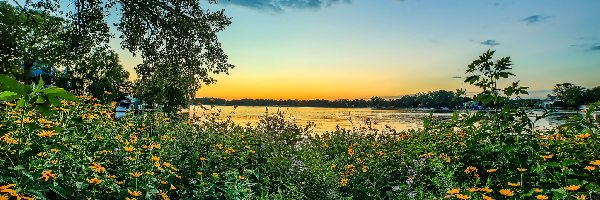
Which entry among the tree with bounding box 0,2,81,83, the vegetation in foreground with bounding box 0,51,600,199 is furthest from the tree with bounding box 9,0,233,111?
the tree with bounding box 0,2,81,83

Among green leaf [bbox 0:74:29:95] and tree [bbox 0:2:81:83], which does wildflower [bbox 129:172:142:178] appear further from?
tree [bbox 0:2:81:83]

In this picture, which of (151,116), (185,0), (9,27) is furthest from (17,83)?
(9,27)

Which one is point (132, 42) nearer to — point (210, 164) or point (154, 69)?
point (154, 69)

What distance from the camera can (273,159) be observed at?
6.27m

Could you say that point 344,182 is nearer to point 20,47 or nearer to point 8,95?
point 8,95

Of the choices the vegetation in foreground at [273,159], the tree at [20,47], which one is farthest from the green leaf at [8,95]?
the tree at [20,47]

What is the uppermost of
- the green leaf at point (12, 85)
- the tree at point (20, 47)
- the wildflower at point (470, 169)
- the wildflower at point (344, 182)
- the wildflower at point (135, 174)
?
the tree at point (20, 47)

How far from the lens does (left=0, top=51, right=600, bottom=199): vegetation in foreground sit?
360cm

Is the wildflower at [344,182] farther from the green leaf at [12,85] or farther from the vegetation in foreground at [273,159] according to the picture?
the green leaf at [12,85]

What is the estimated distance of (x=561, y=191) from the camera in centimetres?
329

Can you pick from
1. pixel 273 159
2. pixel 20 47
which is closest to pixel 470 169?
pixel 273 159

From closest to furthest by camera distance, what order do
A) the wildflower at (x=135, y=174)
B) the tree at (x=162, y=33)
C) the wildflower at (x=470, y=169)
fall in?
the wildflower at (x=135, y=174), the wildflower at (x=470, y=169), the tree at (x=162, y=33)

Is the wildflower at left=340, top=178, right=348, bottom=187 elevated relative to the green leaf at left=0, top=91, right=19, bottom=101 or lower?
lower

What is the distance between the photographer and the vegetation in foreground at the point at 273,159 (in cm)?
360
